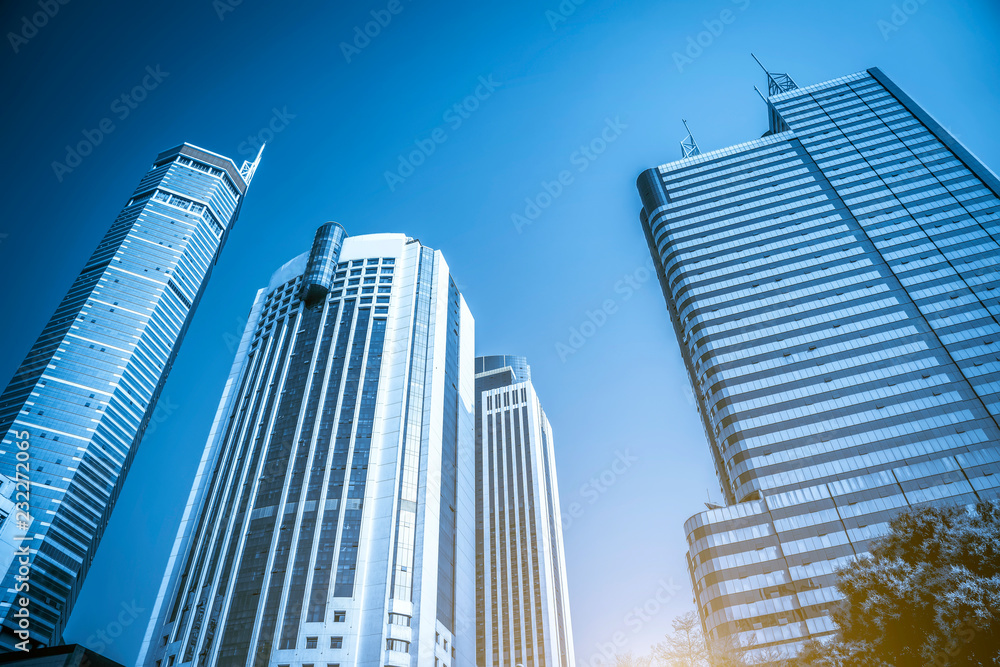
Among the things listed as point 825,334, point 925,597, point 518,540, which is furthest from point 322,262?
point 925,597

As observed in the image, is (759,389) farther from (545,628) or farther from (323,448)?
(545,628)

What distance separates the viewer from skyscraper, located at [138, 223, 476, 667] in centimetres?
7250

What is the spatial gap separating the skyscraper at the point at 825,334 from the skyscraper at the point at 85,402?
475 feet

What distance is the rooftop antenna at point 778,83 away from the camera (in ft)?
507

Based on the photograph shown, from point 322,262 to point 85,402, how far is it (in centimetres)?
10158

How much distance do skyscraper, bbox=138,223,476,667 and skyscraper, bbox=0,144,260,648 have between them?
2849 inches

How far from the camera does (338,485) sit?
83938 millimetres

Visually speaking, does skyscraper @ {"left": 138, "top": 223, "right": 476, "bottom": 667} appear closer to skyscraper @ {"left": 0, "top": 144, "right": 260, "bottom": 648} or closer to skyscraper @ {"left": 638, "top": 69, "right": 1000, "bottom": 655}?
skyscraper @ {"left": 638, "top": 69, "right": 1000, "bottom": 655}

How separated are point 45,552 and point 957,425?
19933 centimetres

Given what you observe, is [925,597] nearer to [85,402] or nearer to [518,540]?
[518,540]

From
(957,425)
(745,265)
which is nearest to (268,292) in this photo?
(745,265)

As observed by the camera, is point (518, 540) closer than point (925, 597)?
No

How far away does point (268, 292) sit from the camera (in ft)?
403

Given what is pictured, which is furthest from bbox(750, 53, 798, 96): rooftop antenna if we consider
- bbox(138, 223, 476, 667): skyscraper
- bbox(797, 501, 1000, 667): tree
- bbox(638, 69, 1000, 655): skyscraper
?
bbox(797, 501, 1000, 667): tree
